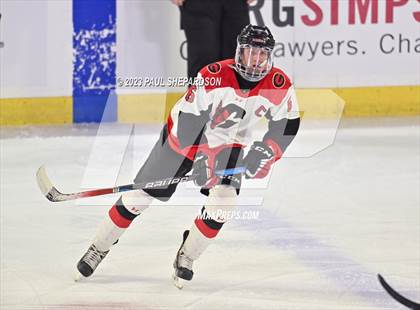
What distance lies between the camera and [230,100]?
119 inches

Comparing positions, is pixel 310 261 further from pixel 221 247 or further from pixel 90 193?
pixel 90 193

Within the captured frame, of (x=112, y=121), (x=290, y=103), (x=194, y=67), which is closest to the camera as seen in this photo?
(x=290, y=103)

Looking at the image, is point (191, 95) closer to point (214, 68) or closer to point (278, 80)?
point (214, 68)

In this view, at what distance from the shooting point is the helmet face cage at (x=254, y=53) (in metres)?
2.90

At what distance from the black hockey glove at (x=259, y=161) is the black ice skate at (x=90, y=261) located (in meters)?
0.52

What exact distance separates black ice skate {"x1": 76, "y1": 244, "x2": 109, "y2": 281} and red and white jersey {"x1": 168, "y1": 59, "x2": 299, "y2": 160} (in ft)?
1.30

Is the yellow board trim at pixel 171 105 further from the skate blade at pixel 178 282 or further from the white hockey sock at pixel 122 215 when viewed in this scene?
the skate blade at pixel 178 282

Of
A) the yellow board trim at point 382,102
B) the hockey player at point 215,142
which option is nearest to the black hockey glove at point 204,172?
the hockey player at point 215,142

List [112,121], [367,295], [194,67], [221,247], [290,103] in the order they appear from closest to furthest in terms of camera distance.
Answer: [367,295], [290,103], [221,247], [194,67], [112,121]

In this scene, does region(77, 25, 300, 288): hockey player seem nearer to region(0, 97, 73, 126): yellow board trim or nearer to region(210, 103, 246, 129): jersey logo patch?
region(210, 103, 246, 129): jersey logo patch

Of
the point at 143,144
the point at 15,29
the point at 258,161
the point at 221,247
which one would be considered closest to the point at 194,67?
the point at 143,144

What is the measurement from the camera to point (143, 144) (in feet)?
16.3

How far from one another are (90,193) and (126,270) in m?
0.26

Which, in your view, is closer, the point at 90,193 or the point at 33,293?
the point at 33,293
